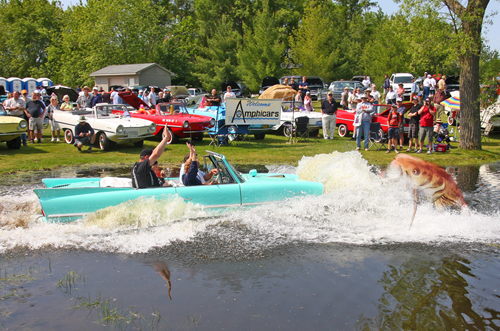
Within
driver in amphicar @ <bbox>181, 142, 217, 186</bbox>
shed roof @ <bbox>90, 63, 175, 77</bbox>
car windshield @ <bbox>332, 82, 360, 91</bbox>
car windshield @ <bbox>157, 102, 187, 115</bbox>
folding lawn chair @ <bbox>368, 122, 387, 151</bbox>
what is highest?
shed roof @ <bbox>90, 63, 175, 77</bbox>

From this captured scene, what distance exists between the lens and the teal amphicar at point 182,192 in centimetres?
664

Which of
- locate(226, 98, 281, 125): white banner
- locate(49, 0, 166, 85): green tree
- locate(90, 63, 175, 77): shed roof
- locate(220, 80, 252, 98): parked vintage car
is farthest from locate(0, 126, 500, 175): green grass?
locate(49, 0, 166, 85): green tree

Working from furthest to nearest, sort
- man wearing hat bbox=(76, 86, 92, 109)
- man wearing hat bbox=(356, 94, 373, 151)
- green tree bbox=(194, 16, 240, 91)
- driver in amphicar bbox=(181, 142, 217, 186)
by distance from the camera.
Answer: green tree bbox=(194, 16, 240, 91), man wearing hat bbox=(76, 86, 92, 109), man wearing hat bbox=(356, 94, 373, 151), driver in amphicar bbox=(181, 142, 217, 186)

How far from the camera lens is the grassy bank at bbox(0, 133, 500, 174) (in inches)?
518

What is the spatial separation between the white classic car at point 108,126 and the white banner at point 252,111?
283 centimetres

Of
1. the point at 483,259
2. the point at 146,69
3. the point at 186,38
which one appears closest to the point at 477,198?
the point at 483,259

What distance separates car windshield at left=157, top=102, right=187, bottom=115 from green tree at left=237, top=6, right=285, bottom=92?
23.0m

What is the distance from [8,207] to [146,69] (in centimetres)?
3255

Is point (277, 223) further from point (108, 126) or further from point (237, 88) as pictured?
point (237, 88)

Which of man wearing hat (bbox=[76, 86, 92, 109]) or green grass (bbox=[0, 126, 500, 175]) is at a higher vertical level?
man wearing hat (bbox=[76, 86, 92, 109])

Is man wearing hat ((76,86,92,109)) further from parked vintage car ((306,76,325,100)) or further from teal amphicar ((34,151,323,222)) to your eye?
parked vintage car ((306,76,325,100))

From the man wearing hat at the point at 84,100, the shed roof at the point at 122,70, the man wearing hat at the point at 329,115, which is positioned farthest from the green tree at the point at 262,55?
the man wearing hat at the point at 84,100

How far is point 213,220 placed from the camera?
7242 millimetres

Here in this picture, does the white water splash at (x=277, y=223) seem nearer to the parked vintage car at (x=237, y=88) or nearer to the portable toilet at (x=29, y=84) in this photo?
the parked vintage car at (x=237, y=88)
